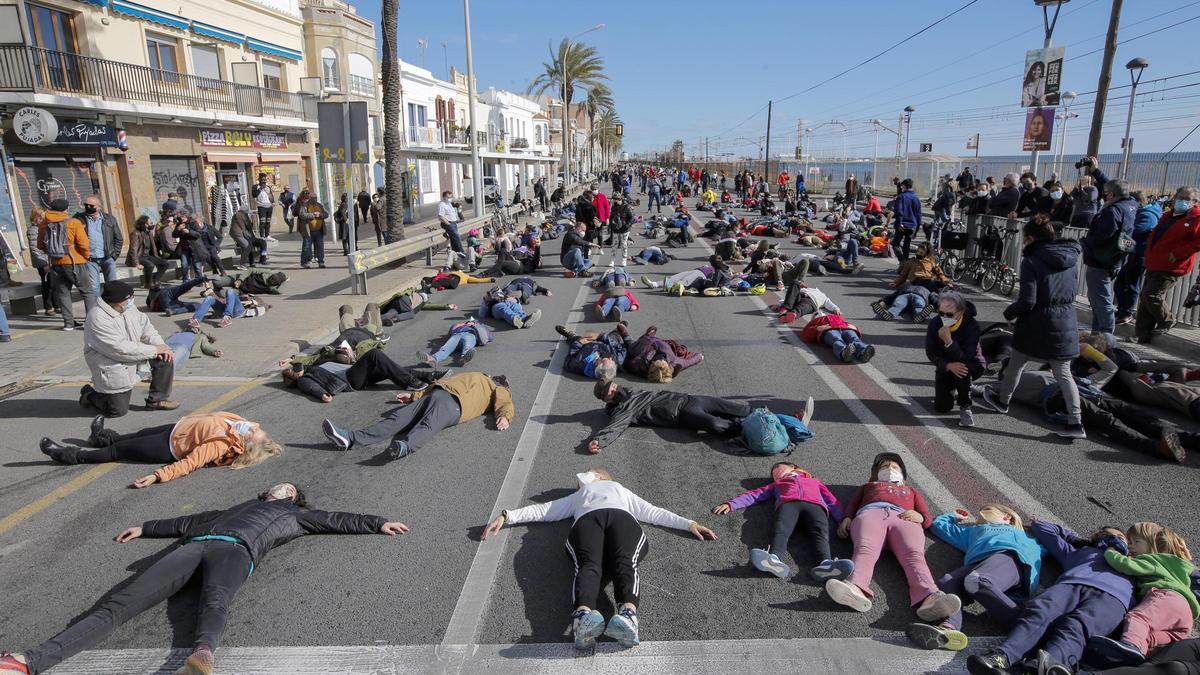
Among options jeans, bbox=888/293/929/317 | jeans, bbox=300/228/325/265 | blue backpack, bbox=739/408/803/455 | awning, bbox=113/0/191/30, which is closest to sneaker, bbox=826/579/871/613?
blue backpack, bbox=739/408/803/455

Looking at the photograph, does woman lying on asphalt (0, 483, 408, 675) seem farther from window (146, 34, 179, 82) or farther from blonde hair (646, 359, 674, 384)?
window (146, 34, 179, 82)

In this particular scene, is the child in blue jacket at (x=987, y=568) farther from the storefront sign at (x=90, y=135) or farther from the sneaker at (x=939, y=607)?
the storefront sign at (x=90, y=135)

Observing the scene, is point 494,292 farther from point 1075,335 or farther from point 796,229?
point 796,229

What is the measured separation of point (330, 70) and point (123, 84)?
14.6 meters

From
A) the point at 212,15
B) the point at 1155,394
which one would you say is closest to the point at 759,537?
the point at 1155,394

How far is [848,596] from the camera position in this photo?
3.96m

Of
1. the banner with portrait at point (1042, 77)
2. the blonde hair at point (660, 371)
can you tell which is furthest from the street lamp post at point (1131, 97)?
the blonde hair at point (660, 371)

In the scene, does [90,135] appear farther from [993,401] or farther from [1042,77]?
[1042,77]

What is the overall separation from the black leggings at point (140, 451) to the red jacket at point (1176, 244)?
10.8 m

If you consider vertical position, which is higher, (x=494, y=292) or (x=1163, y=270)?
(x=1163, y=270)

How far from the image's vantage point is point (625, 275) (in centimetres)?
1417

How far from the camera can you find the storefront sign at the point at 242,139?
22969 millimetres

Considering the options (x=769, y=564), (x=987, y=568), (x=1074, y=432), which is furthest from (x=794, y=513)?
(x=1074, y=432)

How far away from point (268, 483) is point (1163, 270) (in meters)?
10.1
